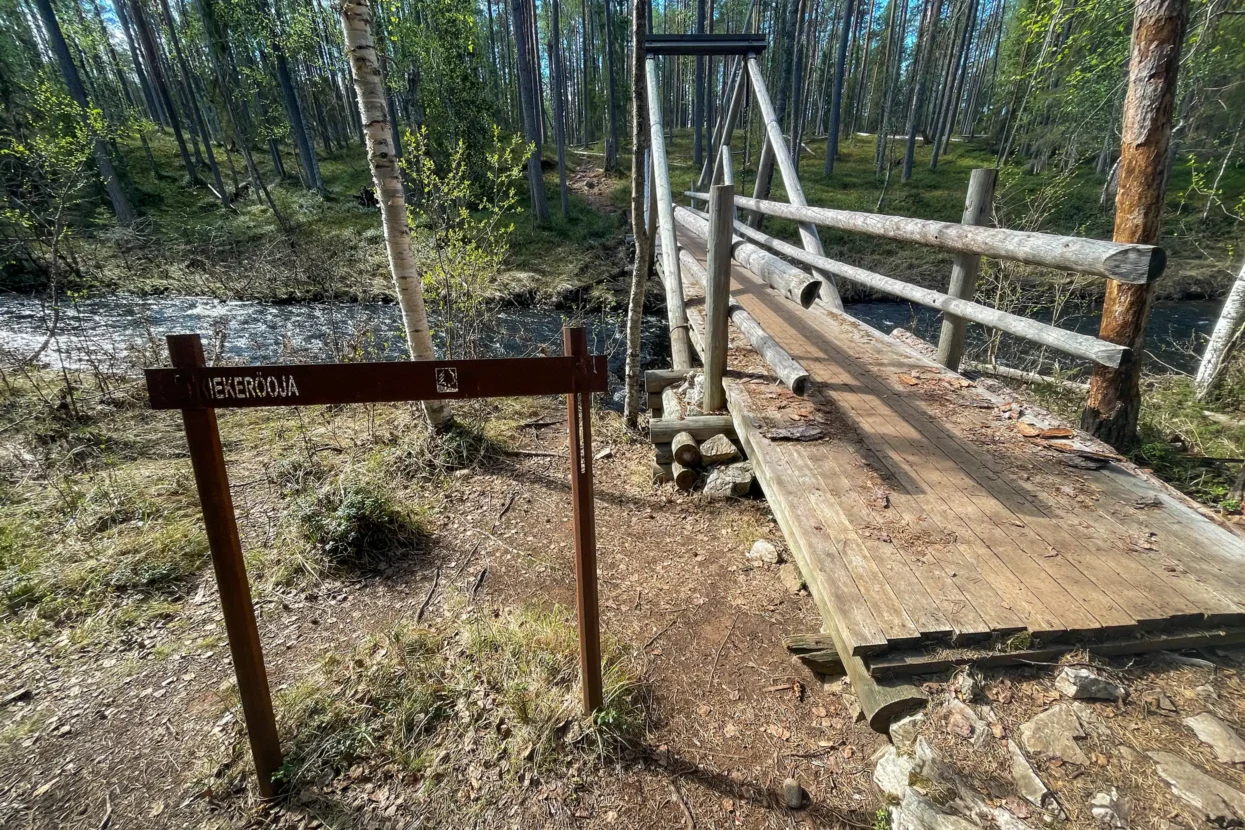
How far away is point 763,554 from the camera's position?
3.65 m

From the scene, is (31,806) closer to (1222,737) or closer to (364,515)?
(364,515)

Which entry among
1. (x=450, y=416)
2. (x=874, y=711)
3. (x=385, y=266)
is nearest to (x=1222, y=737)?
(x=874, y=711)

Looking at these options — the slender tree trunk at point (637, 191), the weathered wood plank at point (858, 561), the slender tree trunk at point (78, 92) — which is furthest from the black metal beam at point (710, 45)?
the slender tree trunk at point (78, 92)

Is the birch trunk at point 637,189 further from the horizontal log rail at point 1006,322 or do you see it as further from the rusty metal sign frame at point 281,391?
the rusty metal sign frame at point 281,391

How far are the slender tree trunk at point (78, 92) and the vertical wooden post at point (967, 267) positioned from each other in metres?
20.7

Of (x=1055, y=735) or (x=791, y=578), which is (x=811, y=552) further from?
(x=791, y=578)

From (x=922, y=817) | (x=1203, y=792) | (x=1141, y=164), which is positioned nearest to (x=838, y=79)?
(x=1141, y=164)

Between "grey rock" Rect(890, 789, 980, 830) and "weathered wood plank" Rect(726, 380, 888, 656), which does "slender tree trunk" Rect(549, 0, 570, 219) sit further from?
"grey rock" Rect(890, 789, 980, 830)

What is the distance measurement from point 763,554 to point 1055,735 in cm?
198

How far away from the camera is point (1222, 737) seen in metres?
1.65

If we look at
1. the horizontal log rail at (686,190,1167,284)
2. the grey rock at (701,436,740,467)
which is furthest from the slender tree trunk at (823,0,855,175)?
the grey rock at (701,436,740,467)

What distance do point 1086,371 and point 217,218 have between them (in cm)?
2597

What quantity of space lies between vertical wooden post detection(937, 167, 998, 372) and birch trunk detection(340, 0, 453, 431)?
4.35m

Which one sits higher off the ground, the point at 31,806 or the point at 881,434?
the point at 881,434
